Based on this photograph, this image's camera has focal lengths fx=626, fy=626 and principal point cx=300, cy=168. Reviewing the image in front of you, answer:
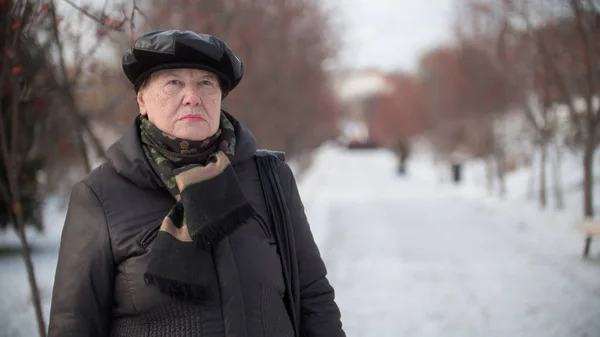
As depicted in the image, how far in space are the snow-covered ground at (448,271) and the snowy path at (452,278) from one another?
13mm

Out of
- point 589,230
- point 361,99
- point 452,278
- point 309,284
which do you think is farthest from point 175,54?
point 361,99

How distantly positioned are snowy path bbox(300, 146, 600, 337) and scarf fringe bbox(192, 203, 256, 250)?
4219 mm

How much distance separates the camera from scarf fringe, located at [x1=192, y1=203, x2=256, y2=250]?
6.39 feet

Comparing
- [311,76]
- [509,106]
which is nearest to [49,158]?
[311,76]

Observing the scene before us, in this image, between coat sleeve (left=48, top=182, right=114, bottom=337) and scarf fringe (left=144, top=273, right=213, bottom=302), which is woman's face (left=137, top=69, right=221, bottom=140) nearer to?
coat sleeve (left=48, top=182, right=114, bottom=337)

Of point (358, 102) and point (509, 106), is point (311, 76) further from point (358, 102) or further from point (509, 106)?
point (358, 102)

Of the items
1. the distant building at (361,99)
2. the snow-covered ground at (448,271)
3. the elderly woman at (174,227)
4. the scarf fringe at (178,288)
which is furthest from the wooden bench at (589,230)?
the distant building at (361,99)

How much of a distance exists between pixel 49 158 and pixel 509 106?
515 inches

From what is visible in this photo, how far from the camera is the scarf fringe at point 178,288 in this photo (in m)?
1.90

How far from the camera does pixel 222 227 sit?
1.98 meters

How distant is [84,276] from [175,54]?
756 millimetres

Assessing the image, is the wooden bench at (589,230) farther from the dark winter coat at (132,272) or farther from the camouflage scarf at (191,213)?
the camouflage scarf at (191,213)

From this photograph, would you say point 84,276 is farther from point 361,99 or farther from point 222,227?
point 361,99

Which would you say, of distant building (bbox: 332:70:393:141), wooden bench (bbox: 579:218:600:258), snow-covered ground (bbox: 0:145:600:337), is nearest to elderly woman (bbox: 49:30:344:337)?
snow-covered ground (bbox: 0:145:600:337)
